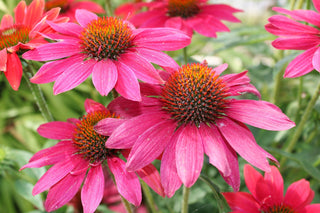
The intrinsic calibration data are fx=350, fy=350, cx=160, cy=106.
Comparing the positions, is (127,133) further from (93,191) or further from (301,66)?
(301,66)

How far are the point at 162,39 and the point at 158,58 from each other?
0.05 m

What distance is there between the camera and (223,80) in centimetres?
75

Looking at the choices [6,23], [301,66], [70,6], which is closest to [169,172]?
[301,66]

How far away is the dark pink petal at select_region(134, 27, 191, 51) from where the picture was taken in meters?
0.72

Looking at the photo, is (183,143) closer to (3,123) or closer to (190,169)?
(190,169)

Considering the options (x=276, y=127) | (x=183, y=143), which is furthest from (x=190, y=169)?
(x=276, y=127)

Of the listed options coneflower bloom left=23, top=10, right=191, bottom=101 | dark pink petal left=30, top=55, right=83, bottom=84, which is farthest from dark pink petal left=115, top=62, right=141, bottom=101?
dark pink petal left=30, top=55, right=83, bottom=84

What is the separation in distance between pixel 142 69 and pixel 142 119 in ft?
0.33

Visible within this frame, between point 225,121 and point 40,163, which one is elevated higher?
point 225,121

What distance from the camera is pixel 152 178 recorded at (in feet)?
2.10

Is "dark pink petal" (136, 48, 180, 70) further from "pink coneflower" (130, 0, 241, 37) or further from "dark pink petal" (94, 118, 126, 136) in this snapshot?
"pink coneflower" (130, 0, 241, 37)

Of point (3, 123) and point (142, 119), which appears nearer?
point (142, 119)

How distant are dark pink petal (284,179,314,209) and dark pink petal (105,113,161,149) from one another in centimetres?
37

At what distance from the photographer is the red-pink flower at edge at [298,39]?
74 centimetres
